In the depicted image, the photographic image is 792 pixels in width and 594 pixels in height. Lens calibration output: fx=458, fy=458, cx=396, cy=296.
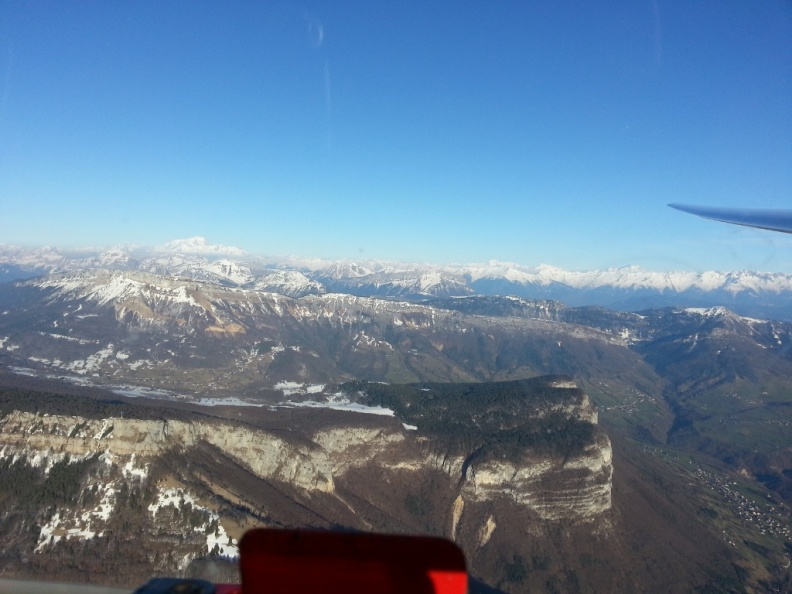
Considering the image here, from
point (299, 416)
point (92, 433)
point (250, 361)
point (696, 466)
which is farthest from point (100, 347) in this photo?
point (696, 466)

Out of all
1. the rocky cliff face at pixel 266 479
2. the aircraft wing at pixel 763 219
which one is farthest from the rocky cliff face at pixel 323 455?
the aircraft wing at pixel 763 219

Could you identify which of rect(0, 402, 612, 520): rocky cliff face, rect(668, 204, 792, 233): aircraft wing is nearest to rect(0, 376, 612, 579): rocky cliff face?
rect(0, 402, 612, 520): rocky cliff face

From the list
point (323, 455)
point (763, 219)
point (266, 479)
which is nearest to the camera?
point (763, 219)

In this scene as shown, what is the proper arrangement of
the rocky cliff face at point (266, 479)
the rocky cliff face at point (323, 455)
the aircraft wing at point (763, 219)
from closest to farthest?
the aircraft wing at point (763, 219)
the rocky cliff face at point (266, 479)
the rocky cliff face at point (323, 455)

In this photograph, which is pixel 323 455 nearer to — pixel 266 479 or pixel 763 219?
pixel 266 479

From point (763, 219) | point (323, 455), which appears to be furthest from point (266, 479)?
point (763, 219)

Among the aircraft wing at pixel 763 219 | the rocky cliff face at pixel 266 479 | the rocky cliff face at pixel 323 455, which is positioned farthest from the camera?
the rocky cliff face at pixel 323 455

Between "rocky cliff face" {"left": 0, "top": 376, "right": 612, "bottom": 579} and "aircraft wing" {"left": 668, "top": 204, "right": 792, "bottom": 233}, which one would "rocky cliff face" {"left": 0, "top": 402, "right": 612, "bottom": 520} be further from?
"aircraft wing" {"left": 668, "top": 204, "right": 792, "bottom": 233}

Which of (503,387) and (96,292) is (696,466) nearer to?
(503,387)

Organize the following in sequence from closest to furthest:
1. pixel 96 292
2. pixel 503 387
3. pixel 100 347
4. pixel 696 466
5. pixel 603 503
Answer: pixel 603 503 < pixel 503 387 < pixel 696 466 < pixel 100 347 < pixel 96 292

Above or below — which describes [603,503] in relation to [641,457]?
above

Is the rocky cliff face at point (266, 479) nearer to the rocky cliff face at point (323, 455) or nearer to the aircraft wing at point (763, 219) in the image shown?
the rocky cliff face at point (323, 455)
